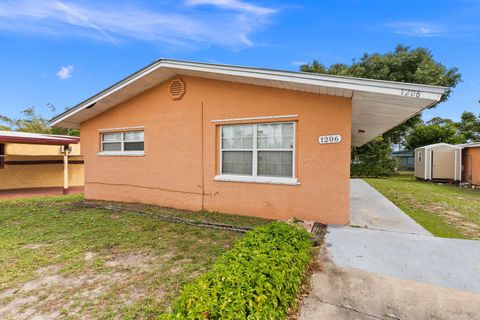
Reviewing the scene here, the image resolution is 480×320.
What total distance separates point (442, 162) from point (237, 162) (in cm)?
1692

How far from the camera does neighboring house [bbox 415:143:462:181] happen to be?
15594 mm

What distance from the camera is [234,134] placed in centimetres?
635

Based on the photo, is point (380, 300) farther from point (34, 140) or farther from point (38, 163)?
point (38, 163)

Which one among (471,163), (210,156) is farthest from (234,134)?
(471,163)

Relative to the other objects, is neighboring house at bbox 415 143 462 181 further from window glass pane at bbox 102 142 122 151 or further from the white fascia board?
window glass pane at bbox 102 142 122 151

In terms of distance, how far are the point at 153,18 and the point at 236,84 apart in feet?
16.2

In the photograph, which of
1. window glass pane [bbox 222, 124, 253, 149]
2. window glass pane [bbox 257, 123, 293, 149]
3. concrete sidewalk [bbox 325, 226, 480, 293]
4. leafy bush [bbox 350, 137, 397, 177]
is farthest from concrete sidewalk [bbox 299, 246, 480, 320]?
leafy bush [bbox 350, 137, 397, 177]

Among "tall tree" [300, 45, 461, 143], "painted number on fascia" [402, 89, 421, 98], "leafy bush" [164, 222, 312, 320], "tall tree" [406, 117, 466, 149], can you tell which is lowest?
"leafy bush" [164, 222, 312, 320]

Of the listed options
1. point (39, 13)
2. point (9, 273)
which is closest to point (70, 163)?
point (39, 13)

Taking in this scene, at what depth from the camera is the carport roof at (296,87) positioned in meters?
4.31

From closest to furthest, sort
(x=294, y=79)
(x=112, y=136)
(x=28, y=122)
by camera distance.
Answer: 1. (x=294, y=79)
2. (x=112, y=136)
3. (x=28, y=122)

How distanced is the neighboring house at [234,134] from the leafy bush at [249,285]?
101 inches

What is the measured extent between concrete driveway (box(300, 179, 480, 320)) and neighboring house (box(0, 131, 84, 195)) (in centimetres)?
1227

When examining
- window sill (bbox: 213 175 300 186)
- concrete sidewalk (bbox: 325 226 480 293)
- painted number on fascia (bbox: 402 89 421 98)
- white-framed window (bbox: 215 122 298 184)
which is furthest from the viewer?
white-framed window (bbox: 215 122 298 184)
